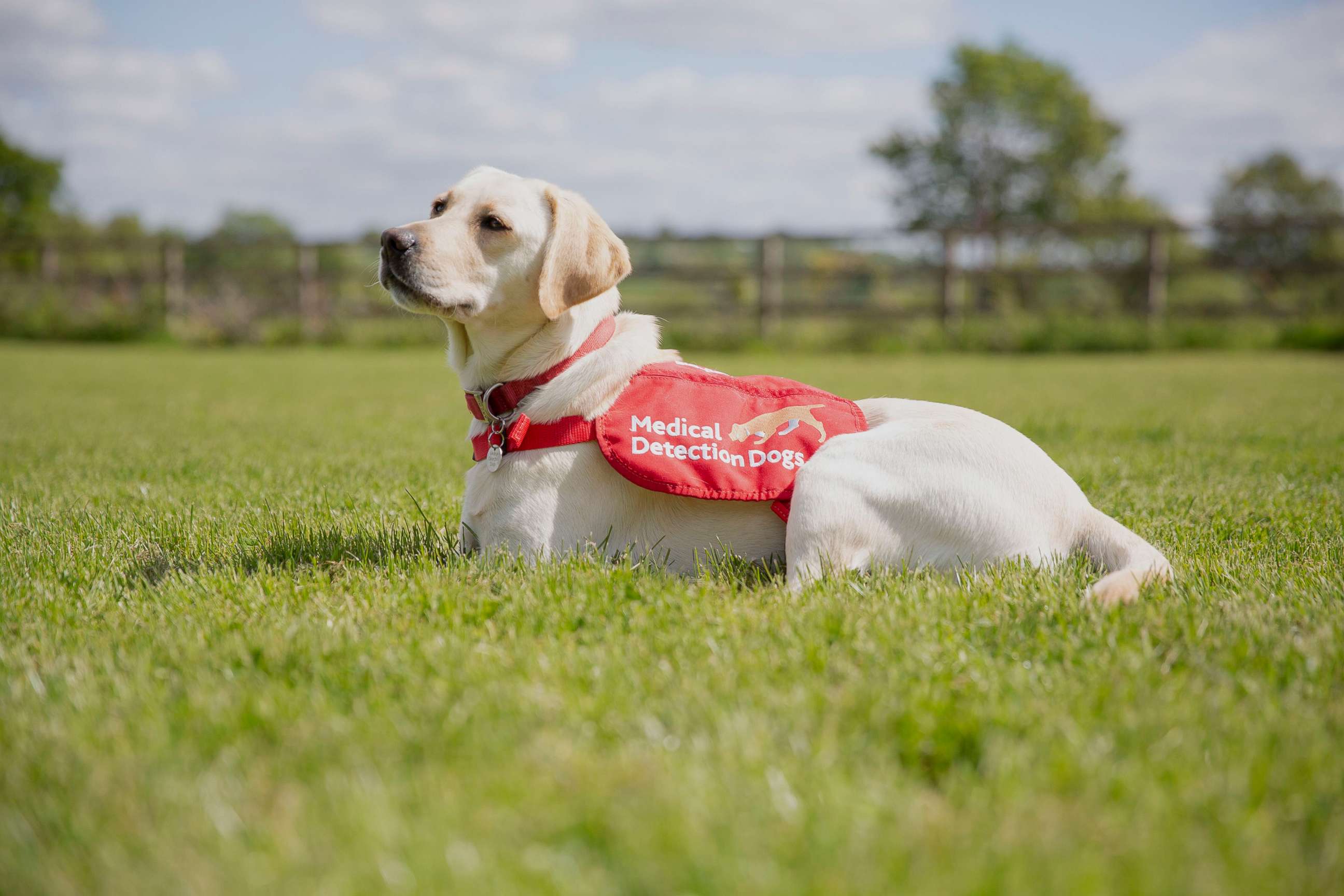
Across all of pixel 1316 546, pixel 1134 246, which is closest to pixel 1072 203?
pixel 1134 246

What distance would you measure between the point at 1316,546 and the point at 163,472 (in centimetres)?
520

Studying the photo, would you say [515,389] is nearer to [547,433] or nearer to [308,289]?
[547,433]

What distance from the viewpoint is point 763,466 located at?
3092 millimetres

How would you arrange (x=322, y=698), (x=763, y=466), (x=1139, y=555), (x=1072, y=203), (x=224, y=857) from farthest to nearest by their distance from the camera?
1. (x=1072, y=203)
2. (x=763, y=466)
3. (x=1139, y=555)
4. (x=322, y=698)
5. (x=224, y=857)

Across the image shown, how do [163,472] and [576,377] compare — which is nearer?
[576,377]

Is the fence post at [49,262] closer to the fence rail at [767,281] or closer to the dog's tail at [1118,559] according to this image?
the fence rail at [767,281]

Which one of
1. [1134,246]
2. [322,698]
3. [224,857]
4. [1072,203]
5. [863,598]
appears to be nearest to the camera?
[224,857]

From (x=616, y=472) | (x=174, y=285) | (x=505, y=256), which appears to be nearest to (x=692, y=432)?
(x=616, y=472)

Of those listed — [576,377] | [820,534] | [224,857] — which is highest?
[576,377]

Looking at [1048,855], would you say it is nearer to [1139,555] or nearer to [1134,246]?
[1139,555]

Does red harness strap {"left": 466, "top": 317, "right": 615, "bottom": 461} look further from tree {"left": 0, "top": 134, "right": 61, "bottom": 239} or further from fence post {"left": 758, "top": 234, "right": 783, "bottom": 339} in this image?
Answer: tree {"left": 0, "top": 134, "right": 61, "bottom": 239}

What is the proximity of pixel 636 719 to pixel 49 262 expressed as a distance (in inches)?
970

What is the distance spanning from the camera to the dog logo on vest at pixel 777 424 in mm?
3156

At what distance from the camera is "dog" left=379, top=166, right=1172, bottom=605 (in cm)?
297
